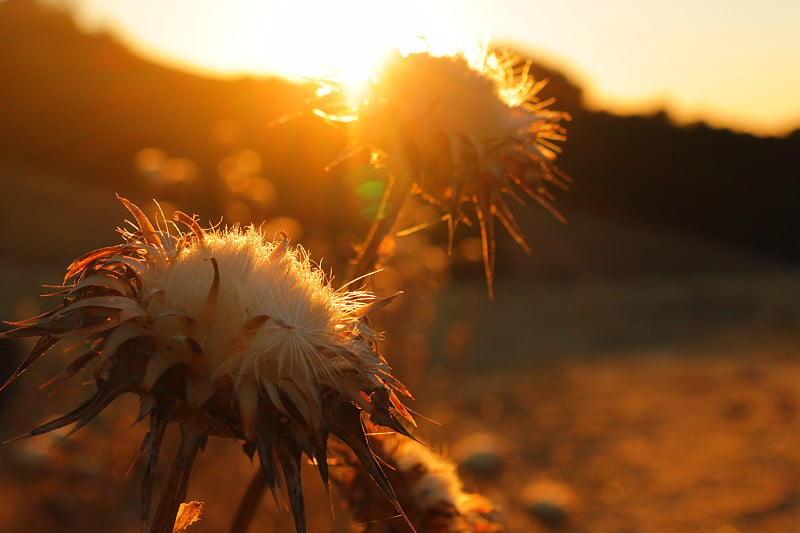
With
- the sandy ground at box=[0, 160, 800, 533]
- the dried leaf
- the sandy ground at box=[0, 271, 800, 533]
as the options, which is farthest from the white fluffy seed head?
the dried leaf

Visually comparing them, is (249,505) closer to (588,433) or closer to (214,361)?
(214,361)

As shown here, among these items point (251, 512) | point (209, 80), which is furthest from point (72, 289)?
point (209, 80)

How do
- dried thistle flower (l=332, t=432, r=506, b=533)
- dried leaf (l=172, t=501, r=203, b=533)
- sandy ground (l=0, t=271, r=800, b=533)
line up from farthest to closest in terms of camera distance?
sandy ground (l=0, t=271, r=800, b=533)
dried thistle flower (l=332, t=432, r=506, b=533)
dried leaf (l=172, t=501, r=203, b=533)

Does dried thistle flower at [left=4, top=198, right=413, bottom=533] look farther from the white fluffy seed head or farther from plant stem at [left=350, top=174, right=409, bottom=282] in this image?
plant stem at [left=350, top=174, right=409, bottom=282]

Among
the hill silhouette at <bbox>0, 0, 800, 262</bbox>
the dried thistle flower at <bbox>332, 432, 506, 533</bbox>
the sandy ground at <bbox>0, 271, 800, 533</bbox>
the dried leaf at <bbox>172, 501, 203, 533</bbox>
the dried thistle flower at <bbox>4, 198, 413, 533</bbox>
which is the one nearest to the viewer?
the dried thistle flower at <bbox>4, 198, 413, 533</bbox>

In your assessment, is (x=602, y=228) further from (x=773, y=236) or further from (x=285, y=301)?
(x=285, y=301)

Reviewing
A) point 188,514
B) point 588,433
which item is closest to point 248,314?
point 188,514

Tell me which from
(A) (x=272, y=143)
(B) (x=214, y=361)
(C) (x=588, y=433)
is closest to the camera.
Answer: (B) (x=214, y=361)

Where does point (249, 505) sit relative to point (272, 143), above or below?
below
